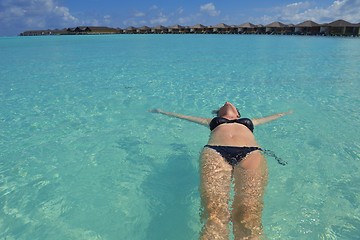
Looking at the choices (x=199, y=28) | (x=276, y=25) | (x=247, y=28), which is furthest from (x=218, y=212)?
(x=199, y=28)

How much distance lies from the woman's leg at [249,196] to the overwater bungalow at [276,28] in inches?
1809

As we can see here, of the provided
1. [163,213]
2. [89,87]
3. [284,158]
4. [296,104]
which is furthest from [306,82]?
[163,213]

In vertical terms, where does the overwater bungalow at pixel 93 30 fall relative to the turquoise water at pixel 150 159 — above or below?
above

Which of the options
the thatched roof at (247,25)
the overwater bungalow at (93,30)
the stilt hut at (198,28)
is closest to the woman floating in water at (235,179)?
the thatched roof at (247,25)

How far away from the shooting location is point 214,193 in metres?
2.76

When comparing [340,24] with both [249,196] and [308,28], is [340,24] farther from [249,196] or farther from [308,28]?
[249,196]

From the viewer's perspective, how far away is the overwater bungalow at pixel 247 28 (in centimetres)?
4935

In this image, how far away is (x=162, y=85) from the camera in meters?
9.59

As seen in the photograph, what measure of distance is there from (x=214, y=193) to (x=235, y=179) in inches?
12.0

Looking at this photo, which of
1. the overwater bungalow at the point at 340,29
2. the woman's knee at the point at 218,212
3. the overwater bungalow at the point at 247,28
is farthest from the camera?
the overwater bungalow at the point at 247,28

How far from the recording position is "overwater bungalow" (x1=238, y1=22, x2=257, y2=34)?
4935cm

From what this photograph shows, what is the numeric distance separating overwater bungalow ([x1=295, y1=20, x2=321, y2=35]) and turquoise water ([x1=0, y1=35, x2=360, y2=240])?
113 feet

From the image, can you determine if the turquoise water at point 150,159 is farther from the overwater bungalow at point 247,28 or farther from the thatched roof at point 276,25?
the overwater bungalow at point 247,28

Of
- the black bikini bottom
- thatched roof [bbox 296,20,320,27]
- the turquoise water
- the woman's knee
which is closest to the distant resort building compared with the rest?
thatched roof [bbox 296,20,320,27]
